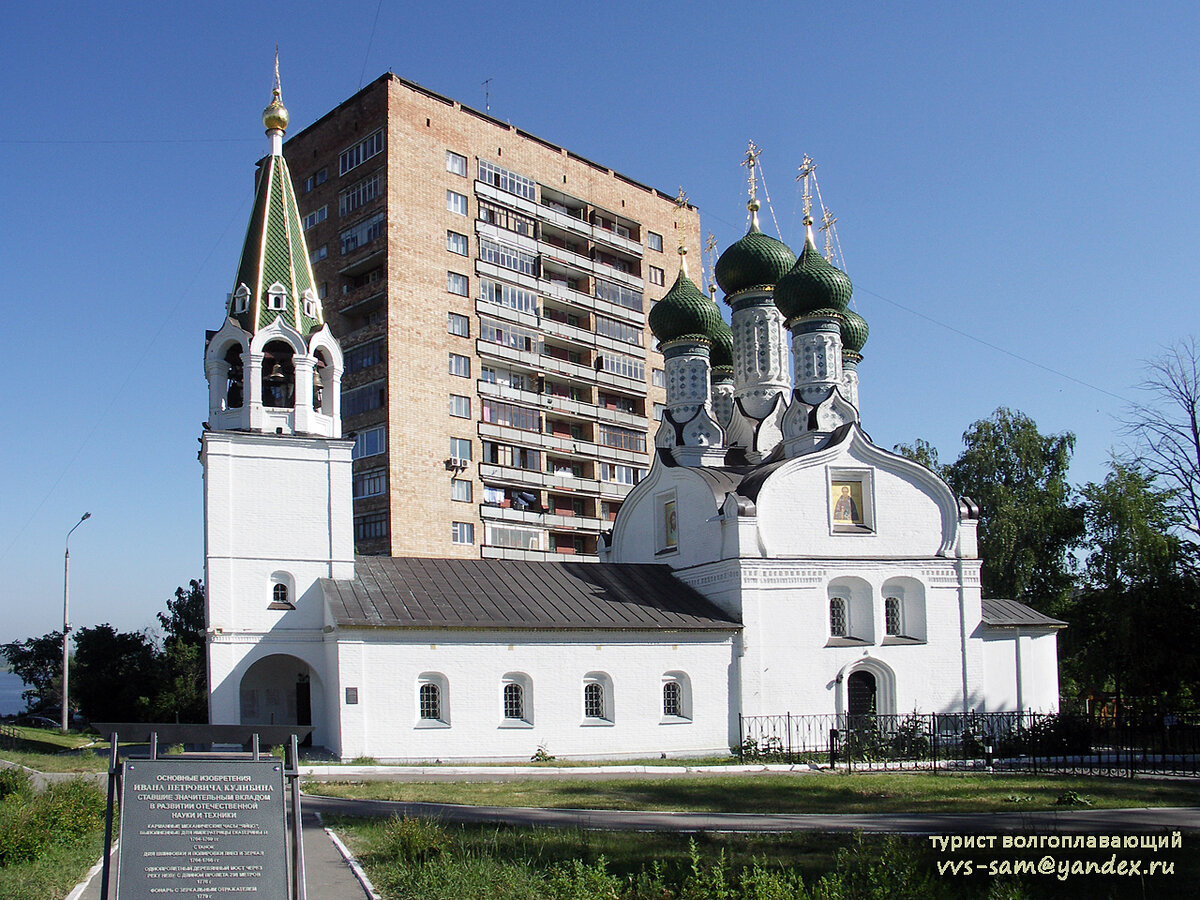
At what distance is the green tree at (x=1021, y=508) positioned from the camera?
37.3 metres

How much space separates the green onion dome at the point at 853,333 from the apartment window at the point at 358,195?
1742 centimetres

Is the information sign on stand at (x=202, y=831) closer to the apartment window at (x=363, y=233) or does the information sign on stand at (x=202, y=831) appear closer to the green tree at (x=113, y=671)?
the green tree at (x=113, y=671)

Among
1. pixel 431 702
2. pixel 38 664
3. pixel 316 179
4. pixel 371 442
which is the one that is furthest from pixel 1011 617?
pixel 38 664

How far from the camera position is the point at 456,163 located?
40.4 m

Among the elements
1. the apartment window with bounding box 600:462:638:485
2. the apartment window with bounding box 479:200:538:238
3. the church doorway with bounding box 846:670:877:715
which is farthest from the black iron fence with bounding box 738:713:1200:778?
the apartment window with bounding box 479:200:538:238

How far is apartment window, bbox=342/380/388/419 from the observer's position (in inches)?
1475

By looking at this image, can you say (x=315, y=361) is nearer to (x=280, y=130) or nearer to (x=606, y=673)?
(x=280, y=130)

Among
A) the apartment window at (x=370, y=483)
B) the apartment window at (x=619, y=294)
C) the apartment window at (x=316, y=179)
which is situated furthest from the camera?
the apartment window at (x=619, y=294)

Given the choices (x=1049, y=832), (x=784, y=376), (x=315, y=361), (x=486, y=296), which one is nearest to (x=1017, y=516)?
(x=784, y=376)

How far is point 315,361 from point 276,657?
6.32 m

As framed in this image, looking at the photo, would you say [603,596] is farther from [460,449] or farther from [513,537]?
[513,537]

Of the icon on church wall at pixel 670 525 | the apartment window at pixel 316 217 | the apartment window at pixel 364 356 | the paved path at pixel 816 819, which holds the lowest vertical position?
the paved path at pixel 816 819

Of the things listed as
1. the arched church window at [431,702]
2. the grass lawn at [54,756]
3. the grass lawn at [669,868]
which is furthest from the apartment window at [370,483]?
the grass lawn at [669,868]

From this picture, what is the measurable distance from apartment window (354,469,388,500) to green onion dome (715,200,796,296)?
13.7 meters
